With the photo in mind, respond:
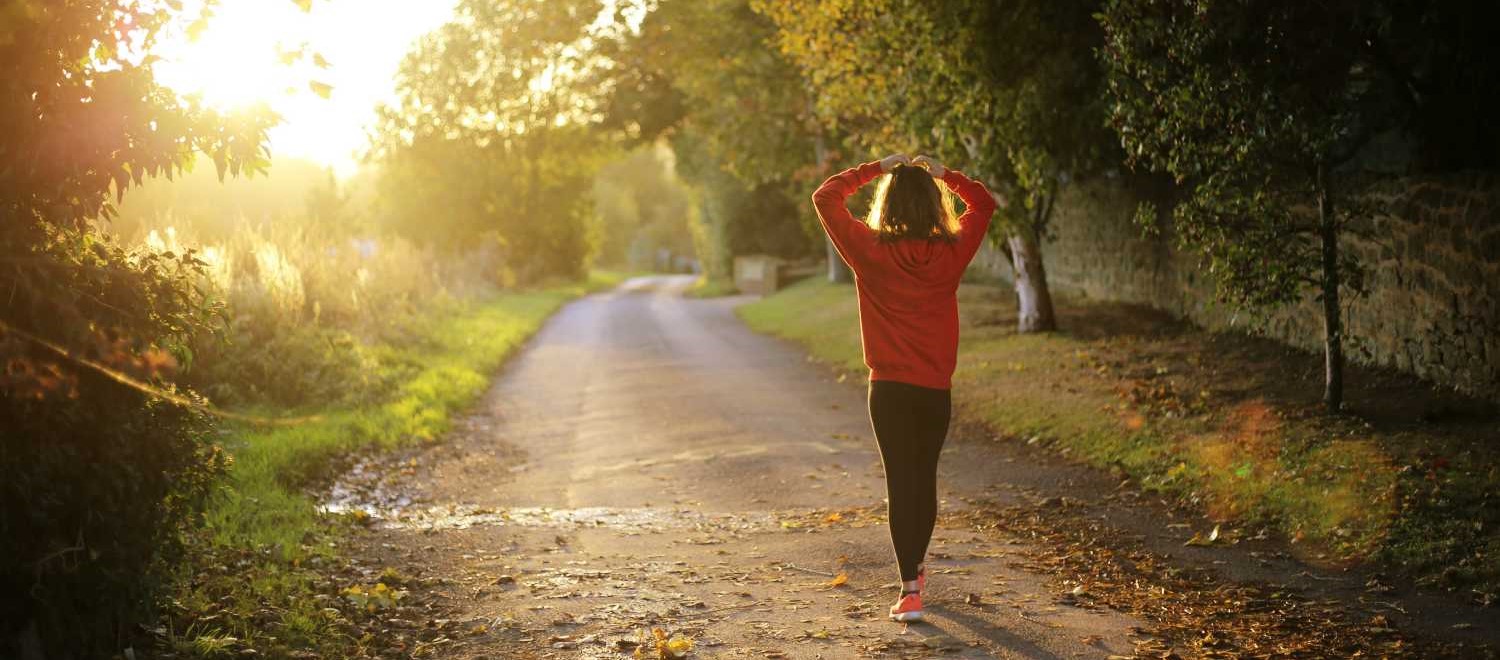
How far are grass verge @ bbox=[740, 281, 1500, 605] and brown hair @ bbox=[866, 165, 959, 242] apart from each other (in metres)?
3.35

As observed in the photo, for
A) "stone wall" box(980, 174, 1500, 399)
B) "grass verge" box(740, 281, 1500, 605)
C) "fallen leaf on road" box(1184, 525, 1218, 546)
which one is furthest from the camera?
"stone wall" box(980, 174, 1500, 399)

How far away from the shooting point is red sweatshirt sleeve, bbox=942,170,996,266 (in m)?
6.30

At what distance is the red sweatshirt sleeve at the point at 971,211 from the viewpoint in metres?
6.30

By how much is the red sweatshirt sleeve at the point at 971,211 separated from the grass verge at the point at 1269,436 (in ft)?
10.1

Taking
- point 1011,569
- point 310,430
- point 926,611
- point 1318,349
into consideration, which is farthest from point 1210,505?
point 310,430

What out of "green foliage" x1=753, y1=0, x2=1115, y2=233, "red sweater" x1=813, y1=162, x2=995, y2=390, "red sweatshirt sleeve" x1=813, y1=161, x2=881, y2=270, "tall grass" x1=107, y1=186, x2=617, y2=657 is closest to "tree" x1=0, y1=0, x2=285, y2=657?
"tall grass" x1=107, y1=186, x2=617, y2=657

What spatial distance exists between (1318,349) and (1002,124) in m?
4.69

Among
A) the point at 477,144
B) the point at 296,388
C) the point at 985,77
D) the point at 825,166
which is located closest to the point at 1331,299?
Answer: the point at 985,77

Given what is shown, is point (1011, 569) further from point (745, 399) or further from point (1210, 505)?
point (745, 399)

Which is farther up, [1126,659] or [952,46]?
[952,46]

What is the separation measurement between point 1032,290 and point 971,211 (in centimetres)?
1375

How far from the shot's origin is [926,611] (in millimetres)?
6477

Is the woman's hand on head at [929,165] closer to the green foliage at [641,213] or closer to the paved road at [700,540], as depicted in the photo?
the paved road at [700,540]

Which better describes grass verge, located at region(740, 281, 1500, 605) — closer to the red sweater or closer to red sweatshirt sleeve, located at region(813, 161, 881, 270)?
the red sweater
